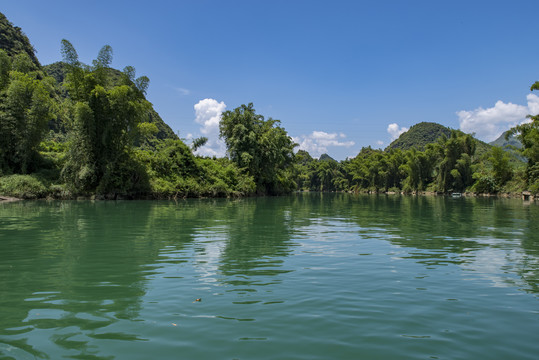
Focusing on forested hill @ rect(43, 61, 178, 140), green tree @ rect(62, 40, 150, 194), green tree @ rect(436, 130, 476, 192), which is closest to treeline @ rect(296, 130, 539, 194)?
green tree @ rect(436, 130, 476, 192)

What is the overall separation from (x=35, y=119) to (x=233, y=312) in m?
40.3

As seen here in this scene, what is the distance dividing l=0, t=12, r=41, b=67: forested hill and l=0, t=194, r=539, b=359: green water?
90014mm

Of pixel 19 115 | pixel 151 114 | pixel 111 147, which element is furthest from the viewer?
pixel 151 114

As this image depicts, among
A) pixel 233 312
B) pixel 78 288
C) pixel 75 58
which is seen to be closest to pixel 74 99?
pixel 75 58

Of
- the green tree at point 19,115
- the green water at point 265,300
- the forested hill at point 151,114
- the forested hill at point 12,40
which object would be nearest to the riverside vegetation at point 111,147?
the green tree at point 19,115

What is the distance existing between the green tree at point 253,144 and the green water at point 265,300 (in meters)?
44.9

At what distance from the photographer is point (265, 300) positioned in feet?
19.2

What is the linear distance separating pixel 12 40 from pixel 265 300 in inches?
4038

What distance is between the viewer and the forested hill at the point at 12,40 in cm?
8062

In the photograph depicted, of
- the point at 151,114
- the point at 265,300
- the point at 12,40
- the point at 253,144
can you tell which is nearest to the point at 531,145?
the point at 253,144

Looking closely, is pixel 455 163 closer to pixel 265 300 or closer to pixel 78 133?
pixel 78 133

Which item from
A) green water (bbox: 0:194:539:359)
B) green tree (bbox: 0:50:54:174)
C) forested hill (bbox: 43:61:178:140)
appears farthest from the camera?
forested hill (bbox: 43:61:178:140)

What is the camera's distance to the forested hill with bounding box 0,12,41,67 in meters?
80.6

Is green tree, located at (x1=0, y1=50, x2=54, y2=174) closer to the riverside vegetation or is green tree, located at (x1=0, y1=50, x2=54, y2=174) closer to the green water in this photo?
the riverside vegetation
